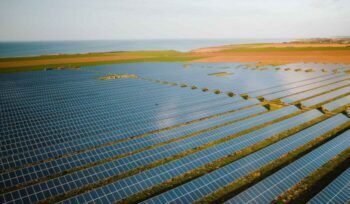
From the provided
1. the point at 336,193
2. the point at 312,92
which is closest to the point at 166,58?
the point at 312,92

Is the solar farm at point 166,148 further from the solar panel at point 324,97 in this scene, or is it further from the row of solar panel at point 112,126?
the solar panel at point 324,97

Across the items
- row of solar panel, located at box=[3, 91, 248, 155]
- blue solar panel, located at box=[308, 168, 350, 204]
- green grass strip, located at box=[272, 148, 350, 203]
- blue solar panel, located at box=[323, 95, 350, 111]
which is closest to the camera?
blue solar panel, located at box=[308, 168, 350, 204]

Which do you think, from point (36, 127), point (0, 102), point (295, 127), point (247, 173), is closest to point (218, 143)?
point (247, 173)

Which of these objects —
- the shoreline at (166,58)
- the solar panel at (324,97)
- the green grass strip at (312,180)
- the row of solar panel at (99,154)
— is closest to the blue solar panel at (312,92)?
the solar panel at (324,97)

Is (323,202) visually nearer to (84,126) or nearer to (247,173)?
(247,173)

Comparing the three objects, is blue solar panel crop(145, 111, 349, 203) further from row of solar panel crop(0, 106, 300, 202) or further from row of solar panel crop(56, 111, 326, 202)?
row of solar panel crop(0, 106, 300, 202)

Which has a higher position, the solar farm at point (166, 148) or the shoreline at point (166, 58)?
the solar farm at point (166, 148)

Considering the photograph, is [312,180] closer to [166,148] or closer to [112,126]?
[166,148]

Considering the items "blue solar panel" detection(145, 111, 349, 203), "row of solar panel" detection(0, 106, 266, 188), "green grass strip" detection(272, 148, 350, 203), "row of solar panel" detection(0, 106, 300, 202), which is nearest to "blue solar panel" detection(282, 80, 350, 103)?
"row of solar panel" detection(0, 106, 300, 202)
